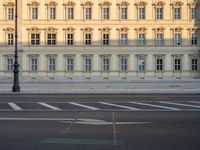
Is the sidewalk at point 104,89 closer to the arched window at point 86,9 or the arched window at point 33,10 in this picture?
the arched window at point 33,10

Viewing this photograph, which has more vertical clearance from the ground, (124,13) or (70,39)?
(124,13)

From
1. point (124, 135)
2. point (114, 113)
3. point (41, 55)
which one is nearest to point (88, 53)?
point (41, 55)

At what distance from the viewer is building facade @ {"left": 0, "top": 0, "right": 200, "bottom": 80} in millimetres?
62875

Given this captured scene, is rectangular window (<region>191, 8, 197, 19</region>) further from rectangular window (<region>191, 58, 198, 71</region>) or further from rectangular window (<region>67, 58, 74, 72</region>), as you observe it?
rectangular window (<region>67, 58, 74, 72</region>)

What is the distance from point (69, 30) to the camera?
63.4 meters

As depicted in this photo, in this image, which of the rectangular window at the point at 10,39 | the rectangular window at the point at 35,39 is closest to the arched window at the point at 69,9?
the rectangular window at the point at 35,39

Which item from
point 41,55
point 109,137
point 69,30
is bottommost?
point 109,137

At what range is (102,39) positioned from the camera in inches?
2498

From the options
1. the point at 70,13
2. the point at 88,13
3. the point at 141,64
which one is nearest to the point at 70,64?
the point at 70,13

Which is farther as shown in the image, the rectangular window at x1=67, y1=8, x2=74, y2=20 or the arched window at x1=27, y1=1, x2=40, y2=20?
the rectangular window at x1=67, y1=8, x2=74, y2=20

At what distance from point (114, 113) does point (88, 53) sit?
48.1 m

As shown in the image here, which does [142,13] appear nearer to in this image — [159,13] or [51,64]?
[159,13]

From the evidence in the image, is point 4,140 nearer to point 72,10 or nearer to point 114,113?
point 114,113

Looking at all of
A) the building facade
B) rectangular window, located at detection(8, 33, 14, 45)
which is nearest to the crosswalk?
the building facade
